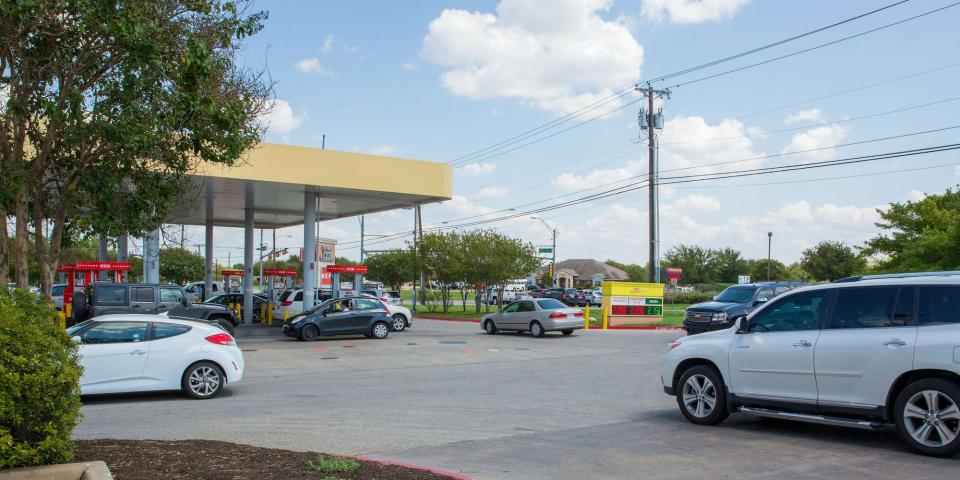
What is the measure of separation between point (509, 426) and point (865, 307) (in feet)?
14.4

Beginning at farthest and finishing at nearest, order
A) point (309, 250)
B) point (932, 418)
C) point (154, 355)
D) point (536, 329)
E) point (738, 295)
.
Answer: point (309, 250) → point (536, 329) → point (738, 295) → point (154, 355) → point (932, 418)

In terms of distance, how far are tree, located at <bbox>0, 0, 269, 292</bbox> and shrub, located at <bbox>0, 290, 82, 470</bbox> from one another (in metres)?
3.91

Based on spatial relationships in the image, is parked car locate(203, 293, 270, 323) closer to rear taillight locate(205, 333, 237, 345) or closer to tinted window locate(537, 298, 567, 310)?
tinted window locate(537, 298, 567, 310)

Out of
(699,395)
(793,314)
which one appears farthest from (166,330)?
(793,314)

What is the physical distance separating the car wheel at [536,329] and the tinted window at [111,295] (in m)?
13.7

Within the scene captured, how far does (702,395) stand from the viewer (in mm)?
9750

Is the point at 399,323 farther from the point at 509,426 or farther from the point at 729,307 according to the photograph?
the point at 509,426

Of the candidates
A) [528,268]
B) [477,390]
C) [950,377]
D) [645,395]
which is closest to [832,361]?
[950,377]

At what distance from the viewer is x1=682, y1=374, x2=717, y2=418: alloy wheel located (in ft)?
31.8

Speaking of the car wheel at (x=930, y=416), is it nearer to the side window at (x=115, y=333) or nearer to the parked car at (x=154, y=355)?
the parked car at (x=154, y=355)

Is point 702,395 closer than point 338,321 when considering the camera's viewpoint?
Yes

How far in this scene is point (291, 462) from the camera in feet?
22.3

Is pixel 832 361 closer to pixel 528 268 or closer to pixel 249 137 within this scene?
pixel 249 137

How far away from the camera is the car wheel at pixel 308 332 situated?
26.2 m
